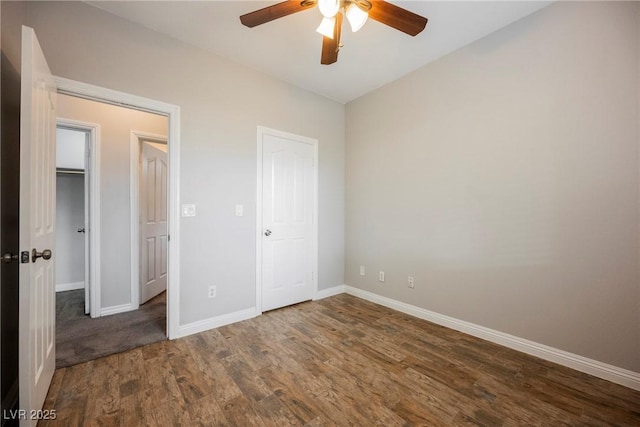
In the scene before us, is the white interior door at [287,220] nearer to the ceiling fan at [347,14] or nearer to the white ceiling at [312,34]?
the white ceiling at [312,34]

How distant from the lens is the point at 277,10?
1.61 m

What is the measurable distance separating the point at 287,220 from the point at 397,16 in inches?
87.9

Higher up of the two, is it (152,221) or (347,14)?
(347,14)

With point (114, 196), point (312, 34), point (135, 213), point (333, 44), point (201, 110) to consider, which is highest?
point (312, 34)

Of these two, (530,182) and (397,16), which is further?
(530,182)

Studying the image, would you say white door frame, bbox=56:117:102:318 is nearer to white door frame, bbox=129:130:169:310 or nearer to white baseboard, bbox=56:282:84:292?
white door frame, bbox=129:130:169:310

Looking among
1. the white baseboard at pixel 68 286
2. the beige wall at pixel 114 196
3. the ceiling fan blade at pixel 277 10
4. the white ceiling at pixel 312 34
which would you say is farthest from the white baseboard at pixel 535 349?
the white baseboard at pixel 68 286

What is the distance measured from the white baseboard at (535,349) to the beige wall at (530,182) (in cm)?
5

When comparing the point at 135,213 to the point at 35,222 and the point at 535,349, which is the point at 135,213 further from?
the point at 535,349

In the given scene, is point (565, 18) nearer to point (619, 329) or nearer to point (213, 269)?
point (619, 329)

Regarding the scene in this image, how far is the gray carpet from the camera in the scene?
2090 mm

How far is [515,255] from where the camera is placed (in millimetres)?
2195

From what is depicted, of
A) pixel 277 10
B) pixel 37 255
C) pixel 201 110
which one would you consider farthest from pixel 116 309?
pixel 277 10

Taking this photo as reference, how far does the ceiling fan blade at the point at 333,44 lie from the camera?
170 centimetres
